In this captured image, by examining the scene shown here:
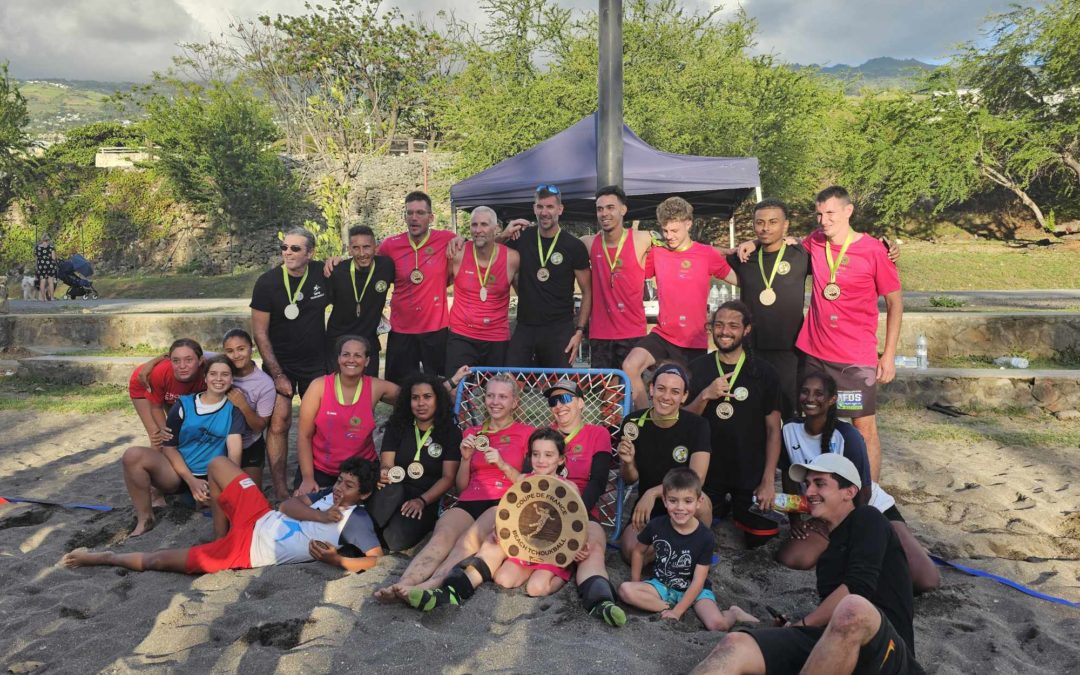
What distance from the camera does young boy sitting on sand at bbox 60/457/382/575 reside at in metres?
4.21

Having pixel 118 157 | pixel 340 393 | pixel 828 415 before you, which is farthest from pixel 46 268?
pixel 828 415

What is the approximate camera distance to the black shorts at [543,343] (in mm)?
5949

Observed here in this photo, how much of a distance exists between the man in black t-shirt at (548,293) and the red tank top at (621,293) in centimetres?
20

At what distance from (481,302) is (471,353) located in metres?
0.40

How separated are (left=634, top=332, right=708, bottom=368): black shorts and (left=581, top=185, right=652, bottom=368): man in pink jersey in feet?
0.84

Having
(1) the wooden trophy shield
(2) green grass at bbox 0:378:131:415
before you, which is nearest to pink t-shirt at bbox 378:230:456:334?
(1) the wooden trophy shield

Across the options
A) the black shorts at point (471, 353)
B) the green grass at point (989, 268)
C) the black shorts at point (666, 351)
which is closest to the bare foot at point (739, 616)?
the black shorts at point (666, 351)

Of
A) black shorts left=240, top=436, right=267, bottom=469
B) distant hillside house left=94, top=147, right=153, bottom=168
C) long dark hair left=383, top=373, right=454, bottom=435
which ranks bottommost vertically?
black shorts left=240, top=436, right=267, bottom=469

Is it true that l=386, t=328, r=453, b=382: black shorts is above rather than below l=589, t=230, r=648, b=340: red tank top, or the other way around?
below

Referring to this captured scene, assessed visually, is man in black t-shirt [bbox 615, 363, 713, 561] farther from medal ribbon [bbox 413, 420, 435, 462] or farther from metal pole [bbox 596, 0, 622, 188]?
metal pole [bbox 596, 0, 622, 188]

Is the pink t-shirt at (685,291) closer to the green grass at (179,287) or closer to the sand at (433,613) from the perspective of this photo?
the sand at (433,613)

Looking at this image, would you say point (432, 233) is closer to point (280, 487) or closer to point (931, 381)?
point (280, 487)

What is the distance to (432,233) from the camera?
20.3 ft

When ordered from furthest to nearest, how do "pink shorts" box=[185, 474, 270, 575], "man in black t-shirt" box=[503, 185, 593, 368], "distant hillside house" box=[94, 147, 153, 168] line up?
1. "distant hillside house" box=[94, 147, 153, 168]
2. "man in black t-shirt" box=[503, 185, 593, 368]
3. "pink shorts" box=[185, 474, 270, 575]
